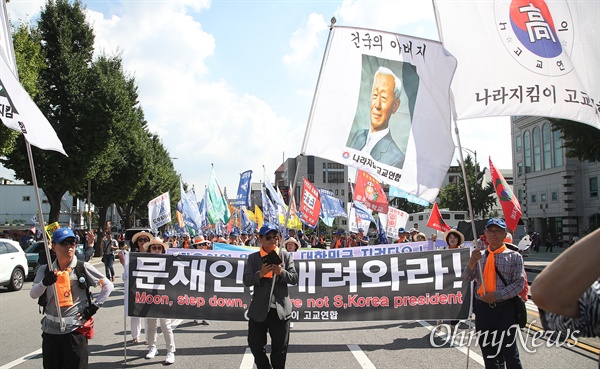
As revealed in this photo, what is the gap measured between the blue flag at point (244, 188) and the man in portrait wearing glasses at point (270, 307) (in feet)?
61.4

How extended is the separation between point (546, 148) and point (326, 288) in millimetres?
52328

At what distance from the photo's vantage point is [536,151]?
178 ft

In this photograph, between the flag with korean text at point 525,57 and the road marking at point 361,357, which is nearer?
the flag with korean text at point 525,57

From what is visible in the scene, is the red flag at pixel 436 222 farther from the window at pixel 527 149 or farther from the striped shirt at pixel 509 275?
the window at pixel 527 149

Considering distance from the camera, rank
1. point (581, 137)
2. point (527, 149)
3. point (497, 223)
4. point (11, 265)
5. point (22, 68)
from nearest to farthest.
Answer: point (497, 223)
point (11, 265)
point (22, 68)
point (581, 137)
point (527, 149)

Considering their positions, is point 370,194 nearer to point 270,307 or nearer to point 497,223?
point 497,223

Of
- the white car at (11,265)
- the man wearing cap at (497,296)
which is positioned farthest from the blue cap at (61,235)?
the white car at (11,265)

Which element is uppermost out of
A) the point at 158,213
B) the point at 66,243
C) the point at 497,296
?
the point at 158,213

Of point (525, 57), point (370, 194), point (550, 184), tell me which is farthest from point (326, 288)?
point (550, 184)

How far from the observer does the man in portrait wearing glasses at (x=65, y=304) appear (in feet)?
14.3

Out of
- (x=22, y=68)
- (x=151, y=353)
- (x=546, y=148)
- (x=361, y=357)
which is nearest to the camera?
(x=361, y=357)

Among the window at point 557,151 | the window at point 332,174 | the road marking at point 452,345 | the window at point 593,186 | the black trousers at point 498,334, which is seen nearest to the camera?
the black trousers at point 498,334

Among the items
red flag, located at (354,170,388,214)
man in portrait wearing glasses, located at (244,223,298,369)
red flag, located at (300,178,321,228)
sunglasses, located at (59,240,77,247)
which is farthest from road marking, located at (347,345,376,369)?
red flag, located at (300,178,321,228)

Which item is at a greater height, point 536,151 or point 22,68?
point 536,151
